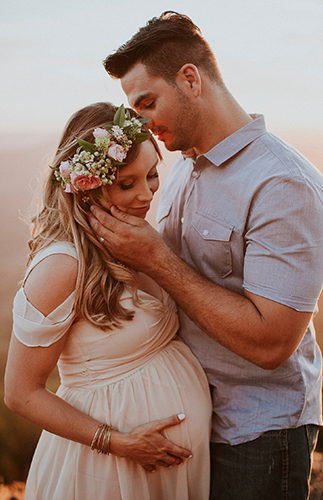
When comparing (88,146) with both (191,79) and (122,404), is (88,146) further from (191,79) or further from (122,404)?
(122,404)

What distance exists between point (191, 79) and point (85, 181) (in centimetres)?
90

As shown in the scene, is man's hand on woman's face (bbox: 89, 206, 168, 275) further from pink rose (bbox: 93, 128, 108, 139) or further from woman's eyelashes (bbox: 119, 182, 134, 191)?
pink rose (bbox: 93, 128, 108, 139)

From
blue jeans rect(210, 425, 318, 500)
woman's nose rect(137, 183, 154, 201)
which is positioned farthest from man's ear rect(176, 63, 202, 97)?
blue jeans rect(210, 425, 318, 500)

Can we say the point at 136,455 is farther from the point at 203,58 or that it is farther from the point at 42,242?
the point at 203,58

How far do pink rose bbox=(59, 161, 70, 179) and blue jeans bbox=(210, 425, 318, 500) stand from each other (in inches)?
62.9

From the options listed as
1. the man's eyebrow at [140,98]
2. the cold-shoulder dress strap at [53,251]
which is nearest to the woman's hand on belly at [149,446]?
the cold-shoulder dress strap at [53,251]

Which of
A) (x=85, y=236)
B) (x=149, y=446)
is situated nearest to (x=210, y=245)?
(x=85, y=236)

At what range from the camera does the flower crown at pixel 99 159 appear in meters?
1.91

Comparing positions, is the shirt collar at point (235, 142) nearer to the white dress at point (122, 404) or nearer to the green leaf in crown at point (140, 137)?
the green leaf in crown at point (140, 137)

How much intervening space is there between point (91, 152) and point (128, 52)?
78 centimetres

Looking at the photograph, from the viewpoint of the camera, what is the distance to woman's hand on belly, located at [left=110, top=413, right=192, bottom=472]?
1.82m

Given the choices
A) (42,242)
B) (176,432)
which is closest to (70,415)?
(176,432)

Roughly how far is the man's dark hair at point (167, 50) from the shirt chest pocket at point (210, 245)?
2.78 ft

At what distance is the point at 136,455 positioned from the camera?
184 centimetres
